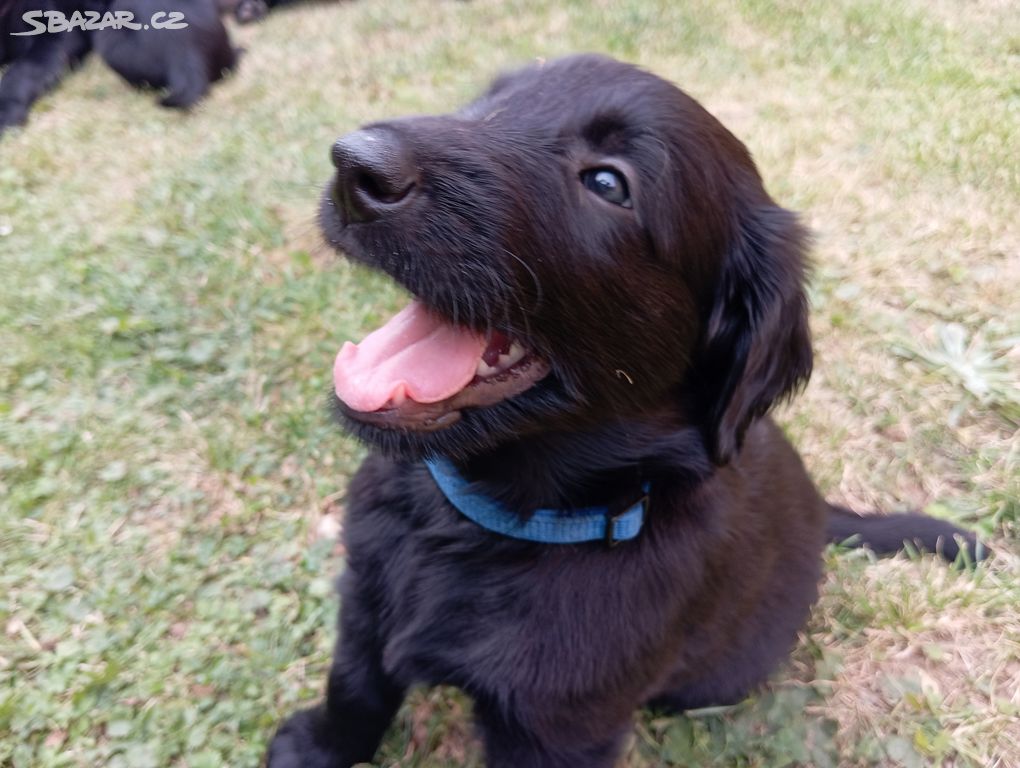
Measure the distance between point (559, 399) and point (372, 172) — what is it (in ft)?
1.65

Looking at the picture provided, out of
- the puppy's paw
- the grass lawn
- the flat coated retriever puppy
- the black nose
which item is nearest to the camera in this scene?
the black nose

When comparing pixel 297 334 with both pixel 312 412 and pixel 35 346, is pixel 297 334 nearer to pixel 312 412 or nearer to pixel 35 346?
pixel 312 412

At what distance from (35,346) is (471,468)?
79.8 inches

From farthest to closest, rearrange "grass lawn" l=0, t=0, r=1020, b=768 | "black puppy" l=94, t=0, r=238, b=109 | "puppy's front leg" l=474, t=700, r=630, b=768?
"black puppy" l=94, t=0, r=238, b=109
"grass lawn" l=0, t=0, r=1020, b=768
"puppy's front leg" l=474, t=700, r=630, b=768

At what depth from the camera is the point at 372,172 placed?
3.65 ft

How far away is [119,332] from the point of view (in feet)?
9.00

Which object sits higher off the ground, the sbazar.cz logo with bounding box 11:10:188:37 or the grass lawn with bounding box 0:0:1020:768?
the sbazar.cz logo with bounding box 11:10:188:37

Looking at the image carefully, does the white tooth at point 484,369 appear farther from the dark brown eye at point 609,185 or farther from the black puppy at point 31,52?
the black puppy at point 31,52

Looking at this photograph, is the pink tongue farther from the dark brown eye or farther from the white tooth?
the dark brown eye

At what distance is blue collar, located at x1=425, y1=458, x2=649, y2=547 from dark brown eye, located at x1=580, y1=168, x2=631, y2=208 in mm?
571

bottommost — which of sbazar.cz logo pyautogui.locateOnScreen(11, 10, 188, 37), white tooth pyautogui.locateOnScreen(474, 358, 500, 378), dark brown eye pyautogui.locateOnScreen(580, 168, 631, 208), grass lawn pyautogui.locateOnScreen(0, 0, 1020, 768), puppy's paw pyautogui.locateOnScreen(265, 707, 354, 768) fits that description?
puppy's paw pyautogui.locateOnScreen(265, 707, 354, 768)

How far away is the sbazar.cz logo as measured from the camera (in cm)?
426

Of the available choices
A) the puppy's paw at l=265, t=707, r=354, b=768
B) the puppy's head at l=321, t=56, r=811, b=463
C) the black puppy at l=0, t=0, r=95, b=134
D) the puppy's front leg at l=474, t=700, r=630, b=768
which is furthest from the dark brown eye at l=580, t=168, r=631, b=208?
the black puppy at l=0, t=0, r=95, b=134

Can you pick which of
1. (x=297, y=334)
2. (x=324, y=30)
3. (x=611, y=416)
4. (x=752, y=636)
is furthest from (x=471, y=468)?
(x=324, y=30)
